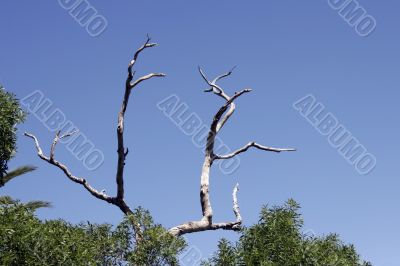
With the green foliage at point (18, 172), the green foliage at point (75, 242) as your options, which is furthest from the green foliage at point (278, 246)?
the green foliage at point (18, 172)

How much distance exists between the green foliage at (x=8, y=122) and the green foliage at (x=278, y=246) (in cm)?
995

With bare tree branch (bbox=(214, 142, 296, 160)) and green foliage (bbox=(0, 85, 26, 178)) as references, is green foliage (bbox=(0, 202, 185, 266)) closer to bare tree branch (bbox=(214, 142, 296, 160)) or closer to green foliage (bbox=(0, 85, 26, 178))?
green foliage (bbox=(0, 85, 26, 178))

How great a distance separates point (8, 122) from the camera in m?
25.5

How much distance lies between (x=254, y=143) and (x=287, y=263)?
10598mm

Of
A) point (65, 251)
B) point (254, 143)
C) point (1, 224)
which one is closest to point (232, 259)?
point (65, 251)

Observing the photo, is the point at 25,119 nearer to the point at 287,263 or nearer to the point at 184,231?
the point at 184,231

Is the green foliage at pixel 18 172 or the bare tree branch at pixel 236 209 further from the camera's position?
the green foliage at pixel 18 172

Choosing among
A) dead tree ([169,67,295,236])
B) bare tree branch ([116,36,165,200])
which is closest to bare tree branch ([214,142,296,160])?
dead tree ([169,67,295,236])

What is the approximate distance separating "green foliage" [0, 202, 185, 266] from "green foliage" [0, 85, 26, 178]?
254 inches

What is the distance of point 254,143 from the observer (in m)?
29.5

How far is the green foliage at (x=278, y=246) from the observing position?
19688mm

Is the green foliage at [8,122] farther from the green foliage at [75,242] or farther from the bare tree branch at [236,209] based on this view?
the bare tree branch at [236,209]

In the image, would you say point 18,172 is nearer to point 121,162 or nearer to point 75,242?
point 121,162

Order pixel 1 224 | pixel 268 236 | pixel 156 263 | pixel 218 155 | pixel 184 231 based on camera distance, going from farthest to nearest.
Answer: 1. pixel 218 155
2. pixel 184 231
3. pixel 268 236
4. pixel 156 263
5. pixel 1 224
